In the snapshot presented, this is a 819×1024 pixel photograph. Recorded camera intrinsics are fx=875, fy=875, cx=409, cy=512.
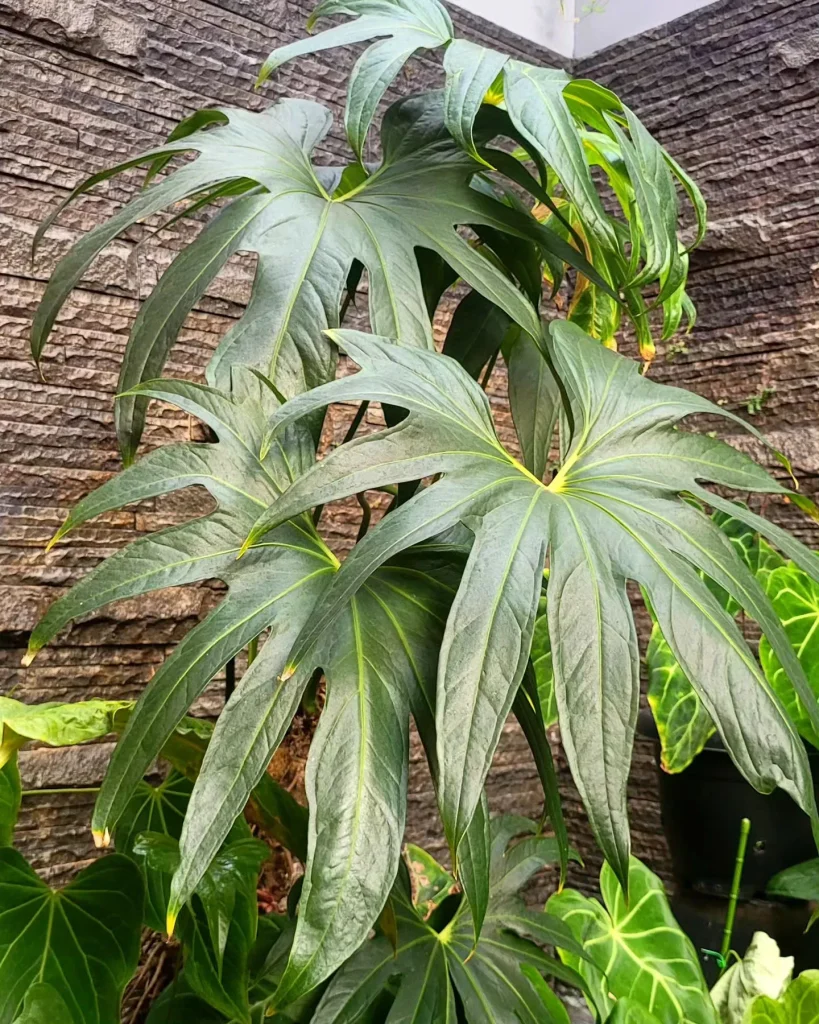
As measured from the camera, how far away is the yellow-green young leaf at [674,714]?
1122 mm

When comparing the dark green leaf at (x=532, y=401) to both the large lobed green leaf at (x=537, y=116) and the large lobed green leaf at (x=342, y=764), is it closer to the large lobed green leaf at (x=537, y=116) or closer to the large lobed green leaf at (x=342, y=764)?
the large lobed green leaf at (x=537, y=116)

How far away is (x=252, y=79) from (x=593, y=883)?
1.50 meters

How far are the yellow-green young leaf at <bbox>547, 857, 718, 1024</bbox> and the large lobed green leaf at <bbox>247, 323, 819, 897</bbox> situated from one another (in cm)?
46

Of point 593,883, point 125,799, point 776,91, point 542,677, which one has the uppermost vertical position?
point 776,91

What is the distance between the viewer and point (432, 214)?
2.63ft

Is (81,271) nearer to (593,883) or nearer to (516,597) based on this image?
(516,597)

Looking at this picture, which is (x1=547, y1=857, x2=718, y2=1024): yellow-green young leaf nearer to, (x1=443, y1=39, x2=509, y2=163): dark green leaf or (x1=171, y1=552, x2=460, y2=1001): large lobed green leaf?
(x1=171, y1=552, x2=460, y2=1001): large lobed green leaf

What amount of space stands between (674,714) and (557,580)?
65cm

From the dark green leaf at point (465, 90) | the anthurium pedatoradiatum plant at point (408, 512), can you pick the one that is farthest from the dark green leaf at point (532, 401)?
the dark green leaf at point (465, 90)

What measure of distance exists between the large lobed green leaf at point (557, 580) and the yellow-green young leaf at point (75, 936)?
354 millimetres

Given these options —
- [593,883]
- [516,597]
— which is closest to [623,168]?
[516,597]

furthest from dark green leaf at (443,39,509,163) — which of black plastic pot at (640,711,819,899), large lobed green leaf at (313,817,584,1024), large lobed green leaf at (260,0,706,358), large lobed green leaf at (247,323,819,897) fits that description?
black plastic pot at (640,711,819,899)

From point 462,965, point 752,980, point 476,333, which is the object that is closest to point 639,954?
point 752,980

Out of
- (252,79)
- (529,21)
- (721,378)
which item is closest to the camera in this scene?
(252,79)
